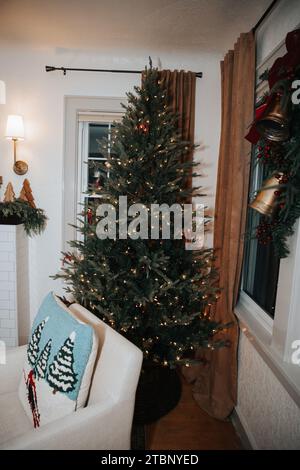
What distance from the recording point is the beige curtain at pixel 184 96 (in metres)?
2.42

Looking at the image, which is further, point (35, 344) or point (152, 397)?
point (152, 397)

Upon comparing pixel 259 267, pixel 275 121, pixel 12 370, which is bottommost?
pixel 12 370

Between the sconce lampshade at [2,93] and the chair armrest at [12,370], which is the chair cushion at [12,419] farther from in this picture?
the sconce lampshade at [2,93]

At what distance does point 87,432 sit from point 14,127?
240 cm

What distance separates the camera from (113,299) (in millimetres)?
1797

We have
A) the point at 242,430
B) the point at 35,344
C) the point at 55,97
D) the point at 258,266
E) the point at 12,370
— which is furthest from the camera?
the point at 55,97

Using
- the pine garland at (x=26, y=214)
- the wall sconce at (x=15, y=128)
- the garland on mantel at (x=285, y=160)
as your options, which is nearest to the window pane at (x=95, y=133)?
the wall sconce at (x=15, y=128)

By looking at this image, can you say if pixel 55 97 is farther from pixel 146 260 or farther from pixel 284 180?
pixel 284 180

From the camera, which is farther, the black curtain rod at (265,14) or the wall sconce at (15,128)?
the wall sconce at (15,128)

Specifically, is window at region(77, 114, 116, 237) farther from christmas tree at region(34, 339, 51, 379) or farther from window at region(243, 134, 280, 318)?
christmas tree at region(34, 339, 51, 379)

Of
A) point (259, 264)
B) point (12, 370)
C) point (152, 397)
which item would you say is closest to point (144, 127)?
point (259, 264)

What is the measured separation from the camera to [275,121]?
3.85ft

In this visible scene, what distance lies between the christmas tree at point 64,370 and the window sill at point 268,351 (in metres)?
0.94
